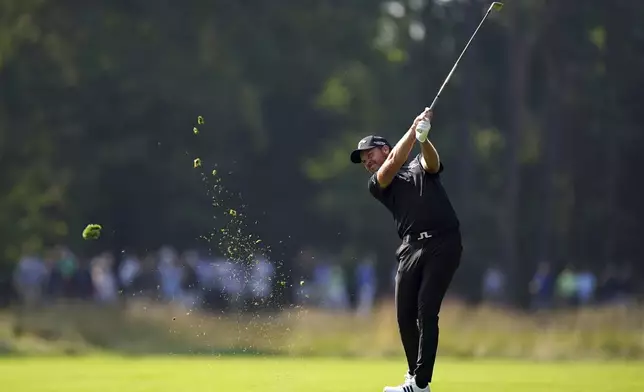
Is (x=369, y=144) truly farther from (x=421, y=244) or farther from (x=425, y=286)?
(x=425, y=286)

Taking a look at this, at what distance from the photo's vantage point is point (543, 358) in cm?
→ 2441

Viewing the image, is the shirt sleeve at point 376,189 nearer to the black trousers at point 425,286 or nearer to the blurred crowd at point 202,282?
the black trousers at point 425,286

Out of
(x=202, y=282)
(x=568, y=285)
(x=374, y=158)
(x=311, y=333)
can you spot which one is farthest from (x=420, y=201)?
(x=568, y=285)

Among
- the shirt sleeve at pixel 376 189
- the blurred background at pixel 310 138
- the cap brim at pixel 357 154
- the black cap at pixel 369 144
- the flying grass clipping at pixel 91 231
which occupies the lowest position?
the shirt sleeve at pixel 376 189

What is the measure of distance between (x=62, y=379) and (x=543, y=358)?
10086 mm

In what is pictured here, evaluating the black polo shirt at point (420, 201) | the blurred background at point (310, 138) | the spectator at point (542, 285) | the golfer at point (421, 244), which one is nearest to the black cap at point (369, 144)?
the golfer at point (421, 244)

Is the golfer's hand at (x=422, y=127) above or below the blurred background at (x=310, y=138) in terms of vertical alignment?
below

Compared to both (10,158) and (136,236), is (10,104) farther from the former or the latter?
(136,236)

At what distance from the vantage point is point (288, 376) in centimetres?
1634

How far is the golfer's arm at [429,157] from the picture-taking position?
1115 centimetres

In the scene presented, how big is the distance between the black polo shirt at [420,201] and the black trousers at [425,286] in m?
0.09

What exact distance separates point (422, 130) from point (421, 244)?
1008 mm

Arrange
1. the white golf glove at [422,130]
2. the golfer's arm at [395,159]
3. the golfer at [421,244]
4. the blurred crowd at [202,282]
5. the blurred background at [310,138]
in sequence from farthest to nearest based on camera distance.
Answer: the blurred background at [310,138]
the blurred crowd at [202,282]
the golfer at [421,244]
the golfer's arm at [395,159]
the white golf glove at [422,130]

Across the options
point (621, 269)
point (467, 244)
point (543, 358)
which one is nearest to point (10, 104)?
point (467, 244)
